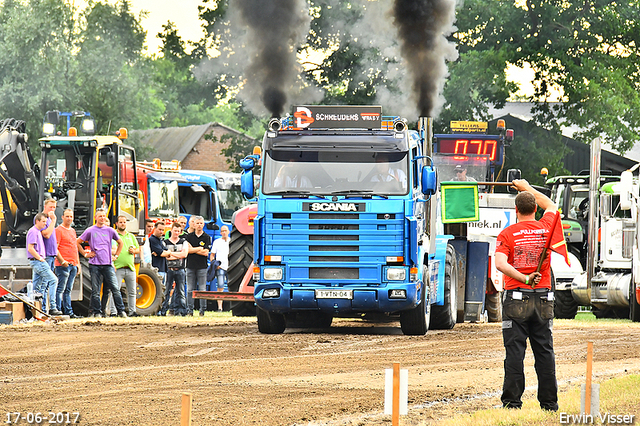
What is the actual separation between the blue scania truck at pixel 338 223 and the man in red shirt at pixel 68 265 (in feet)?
15.1

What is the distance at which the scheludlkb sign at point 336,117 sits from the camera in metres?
16.6

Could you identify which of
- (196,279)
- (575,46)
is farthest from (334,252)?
(575,46)

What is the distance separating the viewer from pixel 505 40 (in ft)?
138

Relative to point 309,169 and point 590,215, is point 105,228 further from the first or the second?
point 590,215

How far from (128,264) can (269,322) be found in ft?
15.6

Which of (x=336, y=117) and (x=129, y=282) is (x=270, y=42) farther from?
(x=336, y=117)

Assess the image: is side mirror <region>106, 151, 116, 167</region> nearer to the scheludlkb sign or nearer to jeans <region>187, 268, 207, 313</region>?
jeans <region>187, 268, 207, 313</region>

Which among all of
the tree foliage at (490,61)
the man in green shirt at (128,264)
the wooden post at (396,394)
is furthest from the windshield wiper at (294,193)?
the tree foliage at (490,61)

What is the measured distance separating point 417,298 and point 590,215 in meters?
8.51

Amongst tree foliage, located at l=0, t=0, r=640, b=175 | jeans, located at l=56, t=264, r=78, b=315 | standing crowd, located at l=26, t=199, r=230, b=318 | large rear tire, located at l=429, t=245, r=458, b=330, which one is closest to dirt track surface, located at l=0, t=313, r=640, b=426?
large rear tire, located at l=429, t=245, r=458, b=330

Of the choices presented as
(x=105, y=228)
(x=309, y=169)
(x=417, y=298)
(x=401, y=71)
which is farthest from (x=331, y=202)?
(x=401, y=71)

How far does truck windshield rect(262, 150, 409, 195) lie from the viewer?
1602cm

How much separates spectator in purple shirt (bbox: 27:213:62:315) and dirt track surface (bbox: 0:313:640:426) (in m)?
0.88

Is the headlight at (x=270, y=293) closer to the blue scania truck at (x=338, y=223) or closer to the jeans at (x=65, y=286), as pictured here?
the blue scania truck at (x=338, y=223)
